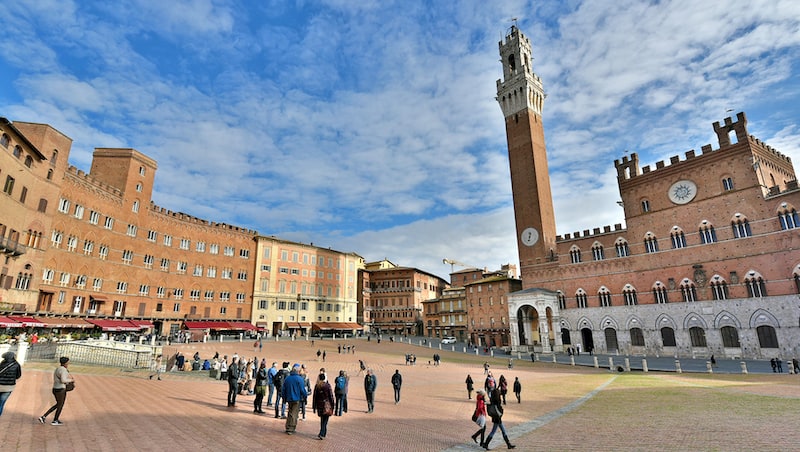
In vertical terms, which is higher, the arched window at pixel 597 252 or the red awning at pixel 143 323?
the arched window at pixel 597 252

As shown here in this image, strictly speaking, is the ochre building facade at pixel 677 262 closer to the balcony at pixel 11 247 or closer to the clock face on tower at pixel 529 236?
the clock face on tower at pixel 529 236

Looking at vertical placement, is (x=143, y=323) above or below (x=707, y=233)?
below

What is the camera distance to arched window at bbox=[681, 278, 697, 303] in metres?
39.8

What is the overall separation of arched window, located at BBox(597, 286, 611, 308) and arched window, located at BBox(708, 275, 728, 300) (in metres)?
9.90

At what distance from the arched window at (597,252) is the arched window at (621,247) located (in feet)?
5.60

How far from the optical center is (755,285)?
36.1 metres

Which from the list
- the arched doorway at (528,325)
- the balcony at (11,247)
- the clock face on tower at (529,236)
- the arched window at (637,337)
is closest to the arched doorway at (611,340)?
the arched window at (637,337)

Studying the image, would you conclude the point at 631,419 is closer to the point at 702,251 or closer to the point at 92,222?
the point at 702,251

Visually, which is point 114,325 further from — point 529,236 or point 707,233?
point 707,233

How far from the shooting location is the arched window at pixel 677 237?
41531mm

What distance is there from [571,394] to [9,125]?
42.0 m

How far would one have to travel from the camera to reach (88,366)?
20.0m

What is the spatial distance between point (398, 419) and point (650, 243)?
1684 inches

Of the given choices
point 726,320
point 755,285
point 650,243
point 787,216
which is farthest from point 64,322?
point 787,216
